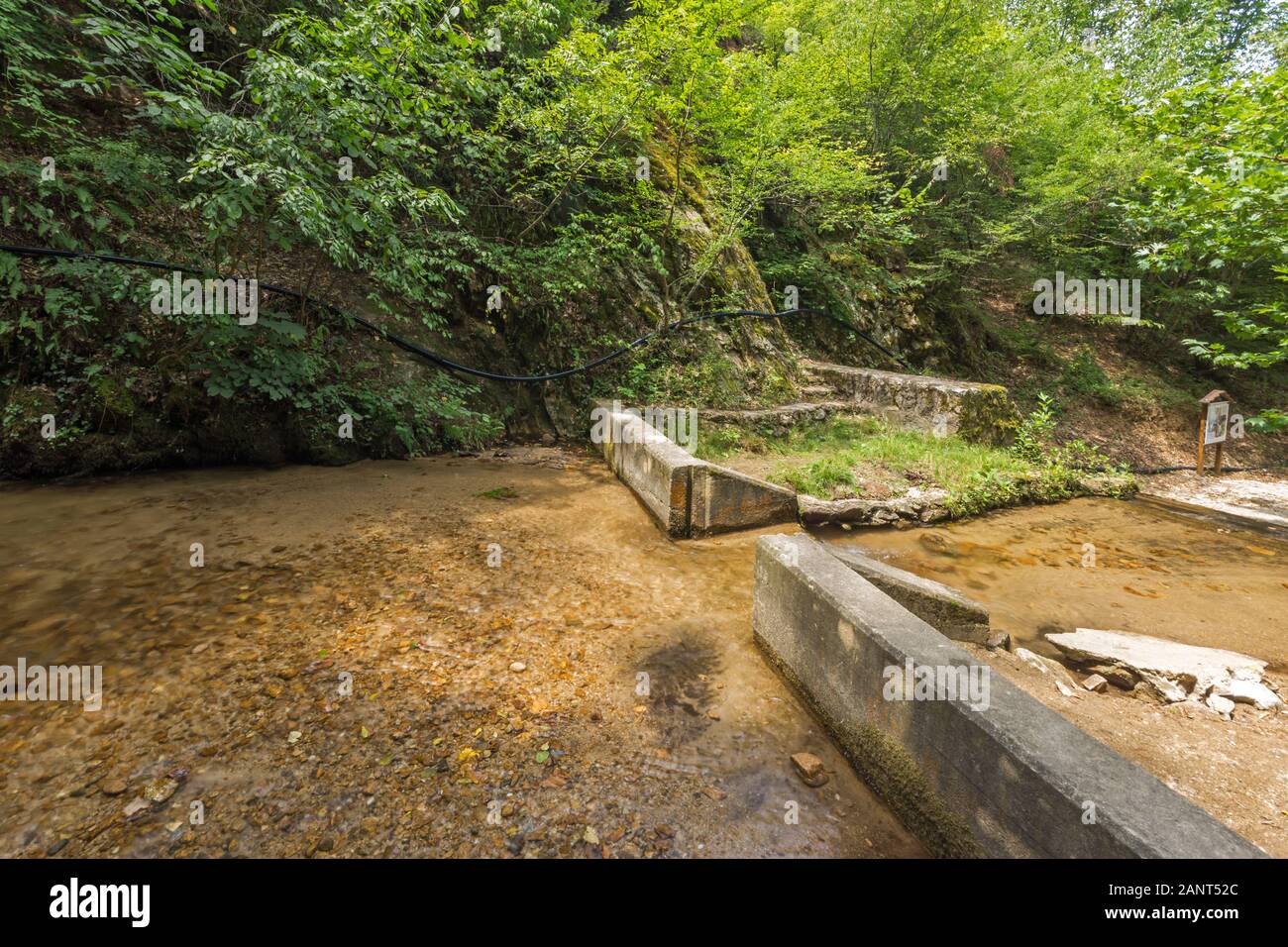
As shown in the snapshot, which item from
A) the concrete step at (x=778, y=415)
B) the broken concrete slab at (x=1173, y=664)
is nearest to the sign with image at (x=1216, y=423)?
the concrete step at (x=778, y=415)

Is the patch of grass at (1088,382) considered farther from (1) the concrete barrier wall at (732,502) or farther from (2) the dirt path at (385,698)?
(2) the dirt path at (385,698)

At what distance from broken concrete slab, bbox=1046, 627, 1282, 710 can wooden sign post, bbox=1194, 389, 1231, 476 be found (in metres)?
10.2

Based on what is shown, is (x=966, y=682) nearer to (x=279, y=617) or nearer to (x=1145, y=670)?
(x=1145, y=670)

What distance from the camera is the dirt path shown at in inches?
72.7

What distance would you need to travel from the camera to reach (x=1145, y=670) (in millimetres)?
3273

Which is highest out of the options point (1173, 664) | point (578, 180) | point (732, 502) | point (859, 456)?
point (578, 180)

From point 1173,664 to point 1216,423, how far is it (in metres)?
12.3

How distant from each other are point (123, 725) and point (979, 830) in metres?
3.39

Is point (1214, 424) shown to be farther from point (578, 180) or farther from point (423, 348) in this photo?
point (423, 348)

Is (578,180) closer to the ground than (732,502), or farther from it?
farther from it

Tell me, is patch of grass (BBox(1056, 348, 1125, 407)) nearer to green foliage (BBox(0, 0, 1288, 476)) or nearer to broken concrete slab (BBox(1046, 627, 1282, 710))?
green foliage (BBox(0, 0, 1288, 476))

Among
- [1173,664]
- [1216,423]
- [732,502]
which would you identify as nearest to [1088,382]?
[1216,423]

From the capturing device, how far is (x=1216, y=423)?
11172 millimetres

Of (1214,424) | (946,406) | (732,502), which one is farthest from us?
(1214,424)
